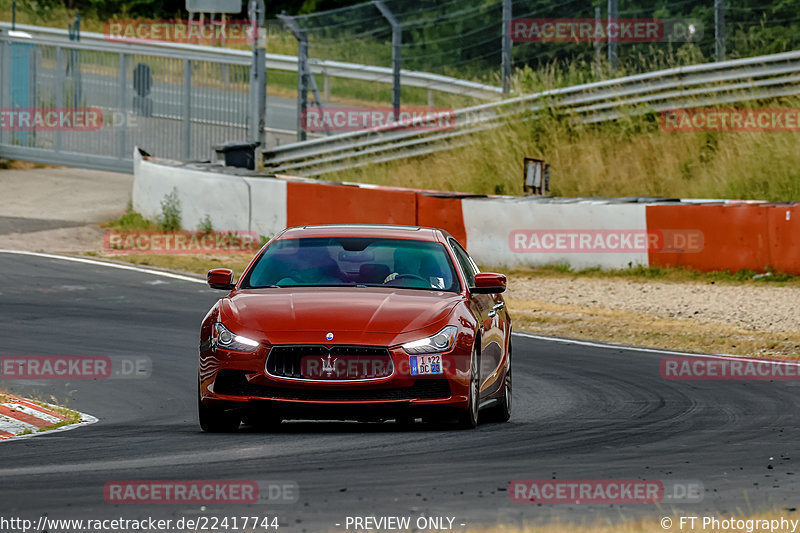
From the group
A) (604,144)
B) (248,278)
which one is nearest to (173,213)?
(604,144)

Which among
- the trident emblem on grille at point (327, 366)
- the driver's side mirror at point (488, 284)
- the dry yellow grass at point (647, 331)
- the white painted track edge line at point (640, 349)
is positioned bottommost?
the white painted track edge line at point (640, 349)

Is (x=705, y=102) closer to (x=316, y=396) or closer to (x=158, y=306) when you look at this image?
(x=158, y=306)

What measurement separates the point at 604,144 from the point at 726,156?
7.83 ft

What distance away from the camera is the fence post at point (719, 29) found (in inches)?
958

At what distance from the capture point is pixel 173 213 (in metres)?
24.8

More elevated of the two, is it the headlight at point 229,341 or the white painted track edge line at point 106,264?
the headlight at point 229,341
